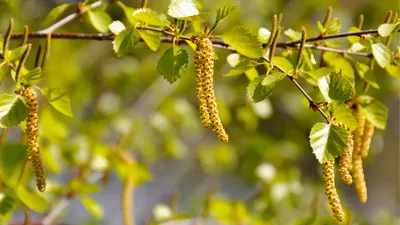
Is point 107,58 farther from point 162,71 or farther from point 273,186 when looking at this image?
point 162,71

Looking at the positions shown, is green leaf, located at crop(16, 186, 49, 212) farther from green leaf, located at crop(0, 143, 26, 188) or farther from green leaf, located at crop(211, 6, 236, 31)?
green leaf, located at crop(211, 6, 236, 31)

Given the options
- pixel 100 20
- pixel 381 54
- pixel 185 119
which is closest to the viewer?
pixel 381 54

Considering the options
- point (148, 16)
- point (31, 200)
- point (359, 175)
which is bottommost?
point (31, 200)

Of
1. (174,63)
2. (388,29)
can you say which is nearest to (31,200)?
(174,63)

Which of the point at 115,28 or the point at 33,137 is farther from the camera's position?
the point at 115,28

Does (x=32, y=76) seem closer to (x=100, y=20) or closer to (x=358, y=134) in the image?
(x=100, y=20)

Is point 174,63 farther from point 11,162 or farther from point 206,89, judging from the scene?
point 11,162

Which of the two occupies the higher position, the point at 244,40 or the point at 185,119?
the point at 244,40

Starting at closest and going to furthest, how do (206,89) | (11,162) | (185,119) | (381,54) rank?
1. (206,89)
2. (381,54)
3. (11,162)
4. (185,119)
